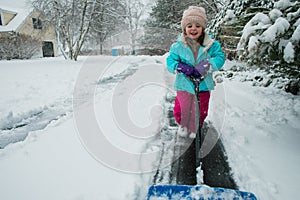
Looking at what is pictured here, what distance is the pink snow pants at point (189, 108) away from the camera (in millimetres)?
3029

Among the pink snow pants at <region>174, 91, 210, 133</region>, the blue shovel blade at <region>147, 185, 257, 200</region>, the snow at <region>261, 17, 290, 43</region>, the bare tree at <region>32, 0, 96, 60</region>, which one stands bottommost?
the blue shovel blade at <region>147, 185, 257, 200</region>

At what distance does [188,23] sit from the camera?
2.72 metres

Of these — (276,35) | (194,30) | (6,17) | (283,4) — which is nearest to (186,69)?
(194,30)

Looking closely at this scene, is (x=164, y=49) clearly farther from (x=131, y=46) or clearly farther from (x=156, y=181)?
(x=156, y=181)

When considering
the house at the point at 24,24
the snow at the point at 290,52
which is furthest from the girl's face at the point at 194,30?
the house at the point at 24,24

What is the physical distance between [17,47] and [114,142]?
17.3m

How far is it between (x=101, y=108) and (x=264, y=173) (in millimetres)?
3170

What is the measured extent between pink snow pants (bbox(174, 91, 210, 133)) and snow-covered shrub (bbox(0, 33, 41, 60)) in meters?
17.2

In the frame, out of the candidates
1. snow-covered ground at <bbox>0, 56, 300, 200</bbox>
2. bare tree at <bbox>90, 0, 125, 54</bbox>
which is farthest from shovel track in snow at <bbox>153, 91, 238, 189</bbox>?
bare tree at <bbox>90, 0, 125, 54</bbox>

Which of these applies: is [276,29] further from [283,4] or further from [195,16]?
[195,16]

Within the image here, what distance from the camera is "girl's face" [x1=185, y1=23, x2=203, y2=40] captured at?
8.88 ft

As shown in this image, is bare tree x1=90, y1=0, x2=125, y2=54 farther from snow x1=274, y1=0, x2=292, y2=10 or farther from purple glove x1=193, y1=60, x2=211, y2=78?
snow x1=274, y1=0, x2=292, y2=10

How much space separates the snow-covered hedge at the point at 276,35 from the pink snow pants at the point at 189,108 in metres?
0.87

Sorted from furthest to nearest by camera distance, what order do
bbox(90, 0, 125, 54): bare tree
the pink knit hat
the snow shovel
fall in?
bbox(90, 0, 125, 54): bare tree, the pink knit hat, the snow shovel
